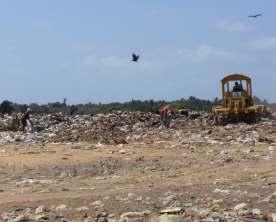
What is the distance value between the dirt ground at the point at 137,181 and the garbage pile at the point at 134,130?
2127mm

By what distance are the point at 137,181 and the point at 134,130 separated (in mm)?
12922

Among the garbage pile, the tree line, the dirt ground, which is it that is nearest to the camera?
the dirt ground

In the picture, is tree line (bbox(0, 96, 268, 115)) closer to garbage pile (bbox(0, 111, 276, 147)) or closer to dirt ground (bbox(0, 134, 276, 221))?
garbage pile (bbox(0, 111, 276, 147))

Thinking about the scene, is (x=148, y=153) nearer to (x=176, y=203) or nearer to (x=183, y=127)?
(x=176, y=203)

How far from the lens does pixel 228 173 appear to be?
11648 mm

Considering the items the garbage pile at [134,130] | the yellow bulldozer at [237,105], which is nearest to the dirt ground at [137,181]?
the garbage pile at [134,130]

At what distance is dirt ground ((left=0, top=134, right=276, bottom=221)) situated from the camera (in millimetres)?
7742

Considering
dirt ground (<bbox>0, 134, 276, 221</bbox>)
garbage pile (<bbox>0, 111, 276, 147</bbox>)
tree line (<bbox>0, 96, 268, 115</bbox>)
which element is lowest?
dirt ground (<bbox>0, 134, 276, 221</bbox>)

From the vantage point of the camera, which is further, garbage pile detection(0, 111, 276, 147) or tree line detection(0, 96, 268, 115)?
tree line detection(0, 96, 268, 115)

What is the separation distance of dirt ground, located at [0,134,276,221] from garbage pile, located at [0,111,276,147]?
213 centimetres

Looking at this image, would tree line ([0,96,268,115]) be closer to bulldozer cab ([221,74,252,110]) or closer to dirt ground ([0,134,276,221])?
bulldozer cab ([221,74,252,110])

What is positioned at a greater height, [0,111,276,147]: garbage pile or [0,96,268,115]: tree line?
[0,96,268,115]: tree line

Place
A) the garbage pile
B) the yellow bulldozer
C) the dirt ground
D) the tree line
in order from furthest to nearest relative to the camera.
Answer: the tree line → the yellow bulldozer → the garbage pile → the dirt ground

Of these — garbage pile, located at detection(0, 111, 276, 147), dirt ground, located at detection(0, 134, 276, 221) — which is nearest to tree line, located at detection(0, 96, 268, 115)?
garbage pile, located at detection(0, 111, 276, 147)
